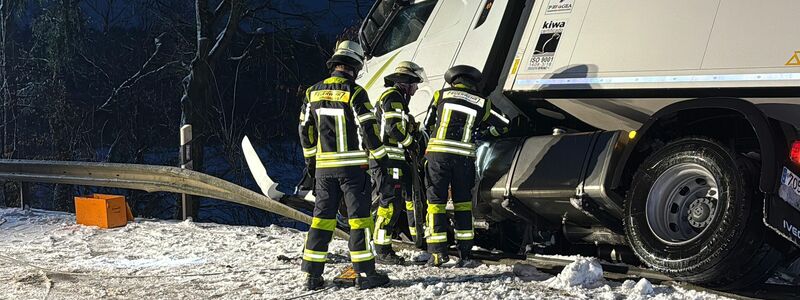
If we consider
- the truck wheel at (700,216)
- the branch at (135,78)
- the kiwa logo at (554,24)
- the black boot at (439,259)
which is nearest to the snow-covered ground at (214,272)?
the black boot at (439,259)

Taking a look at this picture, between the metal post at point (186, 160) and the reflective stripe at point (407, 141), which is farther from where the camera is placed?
the metal post at point (186, 160)

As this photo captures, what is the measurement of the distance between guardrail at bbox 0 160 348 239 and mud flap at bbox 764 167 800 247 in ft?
14.5

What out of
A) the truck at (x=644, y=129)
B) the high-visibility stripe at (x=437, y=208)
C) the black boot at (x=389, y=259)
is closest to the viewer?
the truck at (x=644, y=129)

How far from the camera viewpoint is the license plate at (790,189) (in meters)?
4.38

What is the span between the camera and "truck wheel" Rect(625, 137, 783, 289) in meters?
4.60

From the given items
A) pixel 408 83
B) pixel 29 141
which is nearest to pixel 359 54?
pixel 408 83

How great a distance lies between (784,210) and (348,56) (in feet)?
9.93

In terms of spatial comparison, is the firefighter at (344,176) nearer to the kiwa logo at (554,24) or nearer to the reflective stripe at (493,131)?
the reflective stripe at (493,131)

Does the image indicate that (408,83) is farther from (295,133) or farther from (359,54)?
(295,133)

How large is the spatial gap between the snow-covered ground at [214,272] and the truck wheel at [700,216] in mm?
219

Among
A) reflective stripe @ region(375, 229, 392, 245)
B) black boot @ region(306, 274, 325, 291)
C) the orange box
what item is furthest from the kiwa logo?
the orange box

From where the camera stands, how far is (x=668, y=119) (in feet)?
16.8

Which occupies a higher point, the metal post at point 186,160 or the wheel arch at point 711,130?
the wheel arch at point 711,130

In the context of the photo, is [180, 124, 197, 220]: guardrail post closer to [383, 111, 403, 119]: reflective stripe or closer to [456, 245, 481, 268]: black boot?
[383, 111, 403, 119]: reflective stripe
